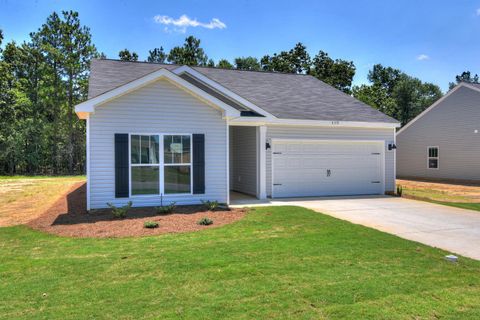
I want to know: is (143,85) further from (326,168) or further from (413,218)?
(413,218)

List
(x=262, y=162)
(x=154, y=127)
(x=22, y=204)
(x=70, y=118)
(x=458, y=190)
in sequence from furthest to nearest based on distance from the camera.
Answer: (x=70, y=118), (x=458, y=190), (x=262, y=162), (x=22, y=204), (x=154, y=127)

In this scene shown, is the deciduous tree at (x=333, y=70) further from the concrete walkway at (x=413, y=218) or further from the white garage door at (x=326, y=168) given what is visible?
the concrete walkway at (x=413, y=218)

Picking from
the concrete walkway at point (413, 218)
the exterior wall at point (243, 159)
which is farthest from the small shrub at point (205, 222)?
the exterior wall at point (243, 159)

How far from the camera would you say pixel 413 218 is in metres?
9.10

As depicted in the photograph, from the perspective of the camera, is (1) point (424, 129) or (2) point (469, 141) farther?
(1) point (424, 129)

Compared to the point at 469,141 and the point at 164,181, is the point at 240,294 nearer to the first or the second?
the point at 164,181

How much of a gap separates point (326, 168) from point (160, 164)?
6324 millimetres

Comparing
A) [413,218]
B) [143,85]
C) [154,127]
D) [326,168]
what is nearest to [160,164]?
[154,127]

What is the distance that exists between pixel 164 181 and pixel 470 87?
725 inches

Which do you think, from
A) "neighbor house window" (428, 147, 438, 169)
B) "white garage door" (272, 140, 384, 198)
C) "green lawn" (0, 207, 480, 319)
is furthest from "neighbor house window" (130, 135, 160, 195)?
"neighbor house window" (428, 147, 438, 169)

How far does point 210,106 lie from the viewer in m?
10.6

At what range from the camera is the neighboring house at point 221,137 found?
968cm

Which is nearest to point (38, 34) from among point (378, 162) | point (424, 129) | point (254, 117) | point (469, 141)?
point (254, 117)

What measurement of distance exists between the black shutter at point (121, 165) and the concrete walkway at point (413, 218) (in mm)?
3611
